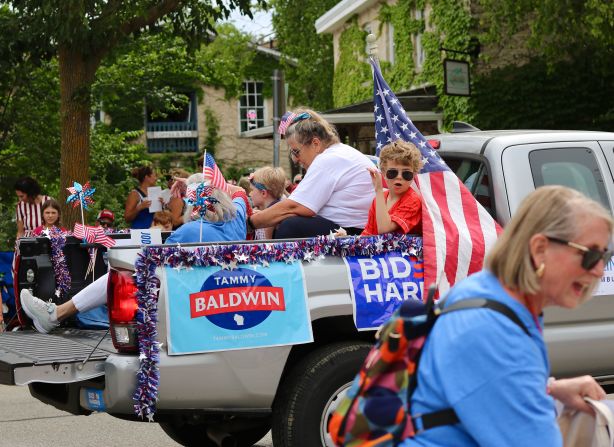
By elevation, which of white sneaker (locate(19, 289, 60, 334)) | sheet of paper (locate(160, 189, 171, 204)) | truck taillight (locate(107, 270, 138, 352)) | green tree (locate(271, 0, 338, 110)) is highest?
green tree (locate(271, 0, 338, 110))

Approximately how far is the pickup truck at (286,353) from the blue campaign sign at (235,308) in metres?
0.04

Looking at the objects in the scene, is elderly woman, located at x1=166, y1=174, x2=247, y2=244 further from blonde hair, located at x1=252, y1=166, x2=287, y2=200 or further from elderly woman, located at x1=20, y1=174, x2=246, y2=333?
blonde hair, located at x1=252, y1=166, x2=287, y2=200

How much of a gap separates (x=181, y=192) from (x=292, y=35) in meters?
36.6

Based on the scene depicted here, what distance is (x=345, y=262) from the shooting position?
18.2 ft

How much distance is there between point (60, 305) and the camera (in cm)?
670

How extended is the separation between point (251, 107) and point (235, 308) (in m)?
36.6

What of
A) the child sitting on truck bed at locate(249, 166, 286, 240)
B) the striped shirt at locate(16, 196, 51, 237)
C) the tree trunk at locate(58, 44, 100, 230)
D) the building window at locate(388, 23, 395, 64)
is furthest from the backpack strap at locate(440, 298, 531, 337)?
the building window at locate(388, 23, 395, 64)

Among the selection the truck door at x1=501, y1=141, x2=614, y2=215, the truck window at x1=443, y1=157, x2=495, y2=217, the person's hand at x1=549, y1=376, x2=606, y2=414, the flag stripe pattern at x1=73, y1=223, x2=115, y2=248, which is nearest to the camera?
the person's hand at x1=549, y1=376, x2=606, y2=414

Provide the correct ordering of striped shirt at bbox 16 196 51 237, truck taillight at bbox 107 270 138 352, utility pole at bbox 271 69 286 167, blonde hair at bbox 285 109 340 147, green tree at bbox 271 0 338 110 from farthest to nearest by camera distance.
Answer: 1. green tree at bbox 271 0 338 110
2. utility pole at bbox 271 69 286 167
3. striped shirt at bbox 16 196 51 237
4. blonde hair at bbox 285 109 340 147
5. truck taillight at bbox 107 270 138 352

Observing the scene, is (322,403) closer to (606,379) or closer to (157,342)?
(157,342)

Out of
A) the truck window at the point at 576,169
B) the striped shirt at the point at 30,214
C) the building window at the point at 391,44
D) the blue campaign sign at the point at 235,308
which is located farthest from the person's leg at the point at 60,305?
the building window at the point at 391,44

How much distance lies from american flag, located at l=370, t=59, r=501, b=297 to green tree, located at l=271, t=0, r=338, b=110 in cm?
3819

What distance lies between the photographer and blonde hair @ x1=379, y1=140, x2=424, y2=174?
5.98m

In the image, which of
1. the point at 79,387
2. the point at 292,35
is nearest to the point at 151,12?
the point at 79,387
